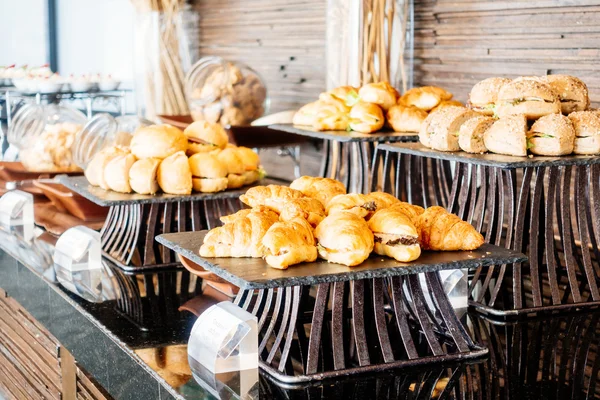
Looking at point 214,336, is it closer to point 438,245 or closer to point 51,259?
point 438,245

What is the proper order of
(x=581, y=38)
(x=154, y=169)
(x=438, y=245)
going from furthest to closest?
(x=581, y=38) → (x=154, y=169) → (x=438, y=245)

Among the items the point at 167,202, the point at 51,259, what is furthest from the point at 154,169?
the point at 51,259

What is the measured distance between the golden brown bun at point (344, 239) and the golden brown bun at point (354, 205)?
57 millimetres

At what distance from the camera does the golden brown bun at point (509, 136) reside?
214 cm

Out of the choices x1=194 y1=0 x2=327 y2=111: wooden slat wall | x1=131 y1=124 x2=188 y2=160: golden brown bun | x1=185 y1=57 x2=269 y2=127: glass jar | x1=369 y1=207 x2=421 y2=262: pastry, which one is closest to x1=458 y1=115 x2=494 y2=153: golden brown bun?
x1=369 y1=207 x2=421 y2=262: pastry

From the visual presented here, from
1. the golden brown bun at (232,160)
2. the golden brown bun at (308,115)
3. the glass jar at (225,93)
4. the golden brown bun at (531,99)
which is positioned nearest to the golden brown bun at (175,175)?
the golden brown bun at (232,160)

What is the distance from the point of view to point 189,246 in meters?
1.73

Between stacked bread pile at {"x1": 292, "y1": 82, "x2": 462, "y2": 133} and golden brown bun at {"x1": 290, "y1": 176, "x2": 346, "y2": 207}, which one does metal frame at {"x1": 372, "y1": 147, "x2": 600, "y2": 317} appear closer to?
golden brown bun at {"x1": 290, "y1": 176, "x2": 346, "y2": 207}

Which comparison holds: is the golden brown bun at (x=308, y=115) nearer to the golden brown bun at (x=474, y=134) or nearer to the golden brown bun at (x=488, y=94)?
the golden brown bun at (x=488, y=94)

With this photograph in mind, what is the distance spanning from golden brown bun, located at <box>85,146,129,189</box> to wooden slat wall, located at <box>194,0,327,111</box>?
2574 mm

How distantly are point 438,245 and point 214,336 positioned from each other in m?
0.47

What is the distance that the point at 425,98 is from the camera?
3252 mm

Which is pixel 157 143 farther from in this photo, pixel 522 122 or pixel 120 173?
pixel 522 122

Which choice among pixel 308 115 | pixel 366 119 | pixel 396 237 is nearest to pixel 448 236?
pixel 396 237
